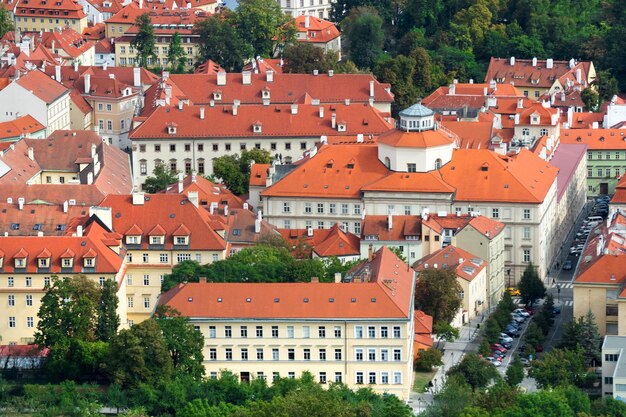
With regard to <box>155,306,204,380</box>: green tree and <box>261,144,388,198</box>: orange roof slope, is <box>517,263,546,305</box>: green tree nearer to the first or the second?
<box>261,144,388,198</box>: orange roof slope

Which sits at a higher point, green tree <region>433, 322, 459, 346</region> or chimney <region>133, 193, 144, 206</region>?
chimney <region>133, 193, 144, 206</region>

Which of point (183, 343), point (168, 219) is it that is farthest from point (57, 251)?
point (183, 343)

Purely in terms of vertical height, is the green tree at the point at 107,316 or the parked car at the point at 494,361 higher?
the green tree at the point at 107,316

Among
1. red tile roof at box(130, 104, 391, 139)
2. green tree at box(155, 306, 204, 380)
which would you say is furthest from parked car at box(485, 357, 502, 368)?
red tile roof at box(130, 104, 391, 139)

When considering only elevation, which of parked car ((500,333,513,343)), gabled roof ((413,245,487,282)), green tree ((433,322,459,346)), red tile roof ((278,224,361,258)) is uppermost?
red tile roof ((278,224,361,258))

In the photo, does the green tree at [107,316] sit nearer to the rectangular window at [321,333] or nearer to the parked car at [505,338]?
the rectangular window at [321,333]

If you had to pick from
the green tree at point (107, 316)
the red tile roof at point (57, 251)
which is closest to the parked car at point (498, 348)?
the green tree at point (107, 316)
